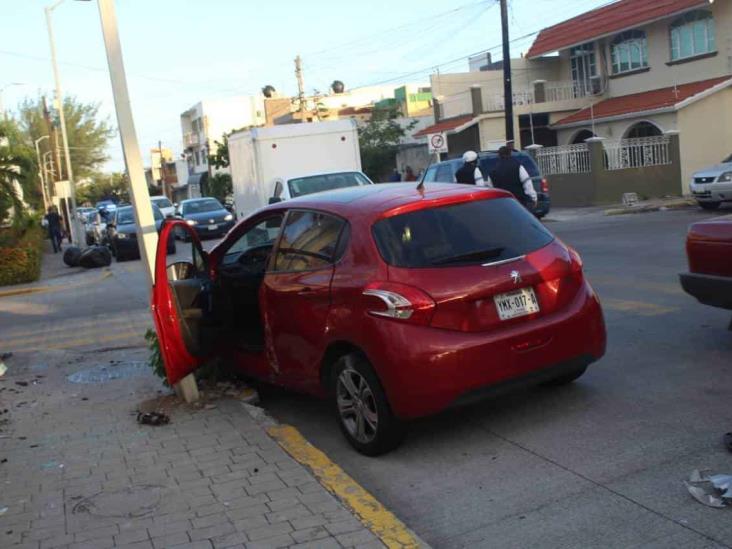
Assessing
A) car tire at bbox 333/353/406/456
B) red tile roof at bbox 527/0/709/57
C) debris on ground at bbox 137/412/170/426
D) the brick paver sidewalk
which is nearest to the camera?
the brick paver sidewalk

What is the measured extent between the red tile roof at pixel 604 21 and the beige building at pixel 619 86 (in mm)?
49

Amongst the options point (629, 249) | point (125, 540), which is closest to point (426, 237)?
point (125, 540)

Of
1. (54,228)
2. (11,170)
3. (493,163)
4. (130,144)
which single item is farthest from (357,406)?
(54,228)

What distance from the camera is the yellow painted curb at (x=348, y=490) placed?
154 inches

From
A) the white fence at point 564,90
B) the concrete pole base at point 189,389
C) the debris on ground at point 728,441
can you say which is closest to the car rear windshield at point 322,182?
the concrete pole base at point 189,389

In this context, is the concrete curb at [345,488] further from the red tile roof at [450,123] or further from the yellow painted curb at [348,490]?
the red tile roof at [450,123]

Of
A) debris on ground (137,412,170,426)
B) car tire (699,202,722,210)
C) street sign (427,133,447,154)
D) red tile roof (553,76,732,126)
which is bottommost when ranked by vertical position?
car tire (699,202,722,210)

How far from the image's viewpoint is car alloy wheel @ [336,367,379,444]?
5.07 meters

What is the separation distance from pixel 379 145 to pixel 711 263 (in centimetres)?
3742

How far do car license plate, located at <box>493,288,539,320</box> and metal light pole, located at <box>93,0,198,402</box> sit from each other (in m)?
2.77

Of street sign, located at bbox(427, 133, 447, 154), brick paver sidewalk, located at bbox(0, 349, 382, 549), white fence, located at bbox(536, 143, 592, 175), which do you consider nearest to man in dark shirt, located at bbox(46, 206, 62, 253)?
street sign, located at bbox(427, 133, 447, 154)

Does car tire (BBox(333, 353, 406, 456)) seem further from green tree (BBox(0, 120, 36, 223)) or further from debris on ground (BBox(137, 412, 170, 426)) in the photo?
green tree (BBox(0, 120, 36, 223))

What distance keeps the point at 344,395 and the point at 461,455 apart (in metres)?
0.86

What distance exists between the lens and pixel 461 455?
5012mm
